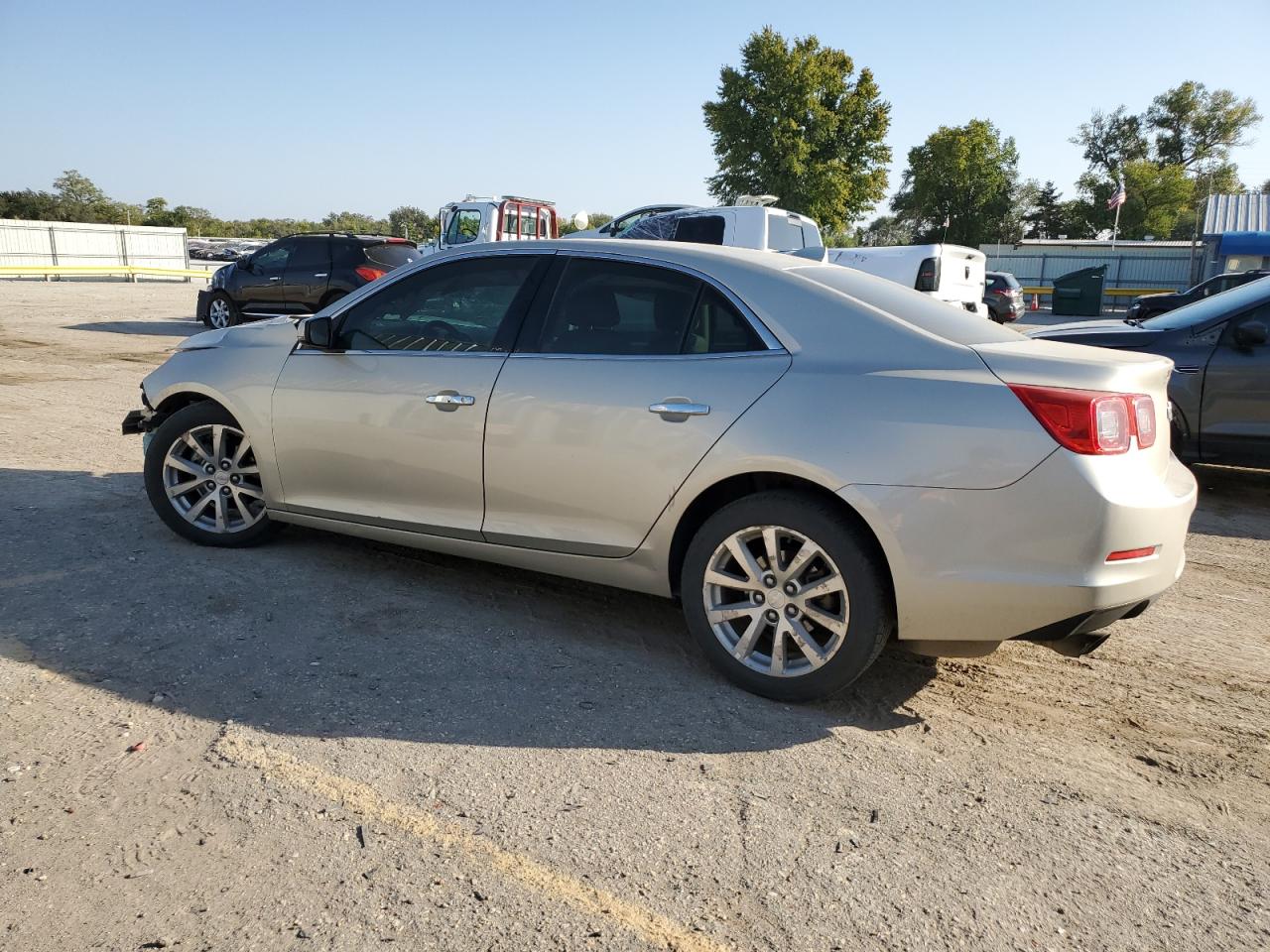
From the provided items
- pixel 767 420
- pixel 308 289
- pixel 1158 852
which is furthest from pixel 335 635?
pixel 308 289

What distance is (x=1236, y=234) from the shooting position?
30375mm

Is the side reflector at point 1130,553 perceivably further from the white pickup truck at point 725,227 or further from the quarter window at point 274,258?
the quarter window at point 274,258

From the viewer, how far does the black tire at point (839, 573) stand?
339 cm

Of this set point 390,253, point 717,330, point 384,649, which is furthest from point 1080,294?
point 384,649

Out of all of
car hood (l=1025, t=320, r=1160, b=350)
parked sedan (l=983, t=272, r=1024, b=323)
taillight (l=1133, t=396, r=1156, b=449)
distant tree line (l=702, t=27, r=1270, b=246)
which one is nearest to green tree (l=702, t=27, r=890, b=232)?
distant tree line (l=702, t=27, r=1270, b=246)

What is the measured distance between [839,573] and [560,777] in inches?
45.8

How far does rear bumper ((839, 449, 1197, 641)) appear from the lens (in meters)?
3.16

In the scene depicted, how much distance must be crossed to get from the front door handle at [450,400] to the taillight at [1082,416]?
2.18 meters

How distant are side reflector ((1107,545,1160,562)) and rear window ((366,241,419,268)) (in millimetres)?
13999

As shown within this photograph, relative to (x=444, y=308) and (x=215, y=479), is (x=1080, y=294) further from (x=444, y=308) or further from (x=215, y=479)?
(x=215, y=479)

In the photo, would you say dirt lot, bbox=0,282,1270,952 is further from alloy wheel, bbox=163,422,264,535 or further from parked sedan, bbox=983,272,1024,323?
parked sedan, bbox=983,272,1024,323

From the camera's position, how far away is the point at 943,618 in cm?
335

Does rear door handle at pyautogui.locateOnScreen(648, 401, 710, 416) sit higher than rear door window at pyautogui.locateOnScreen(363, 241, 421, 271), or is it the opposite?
rear door window at pyautogui.locateOnScreen(363, 241, 421, 271)

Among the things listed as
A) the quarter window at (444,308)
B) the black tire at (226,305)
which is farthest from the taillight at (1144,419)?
the black tire at (226,305)
